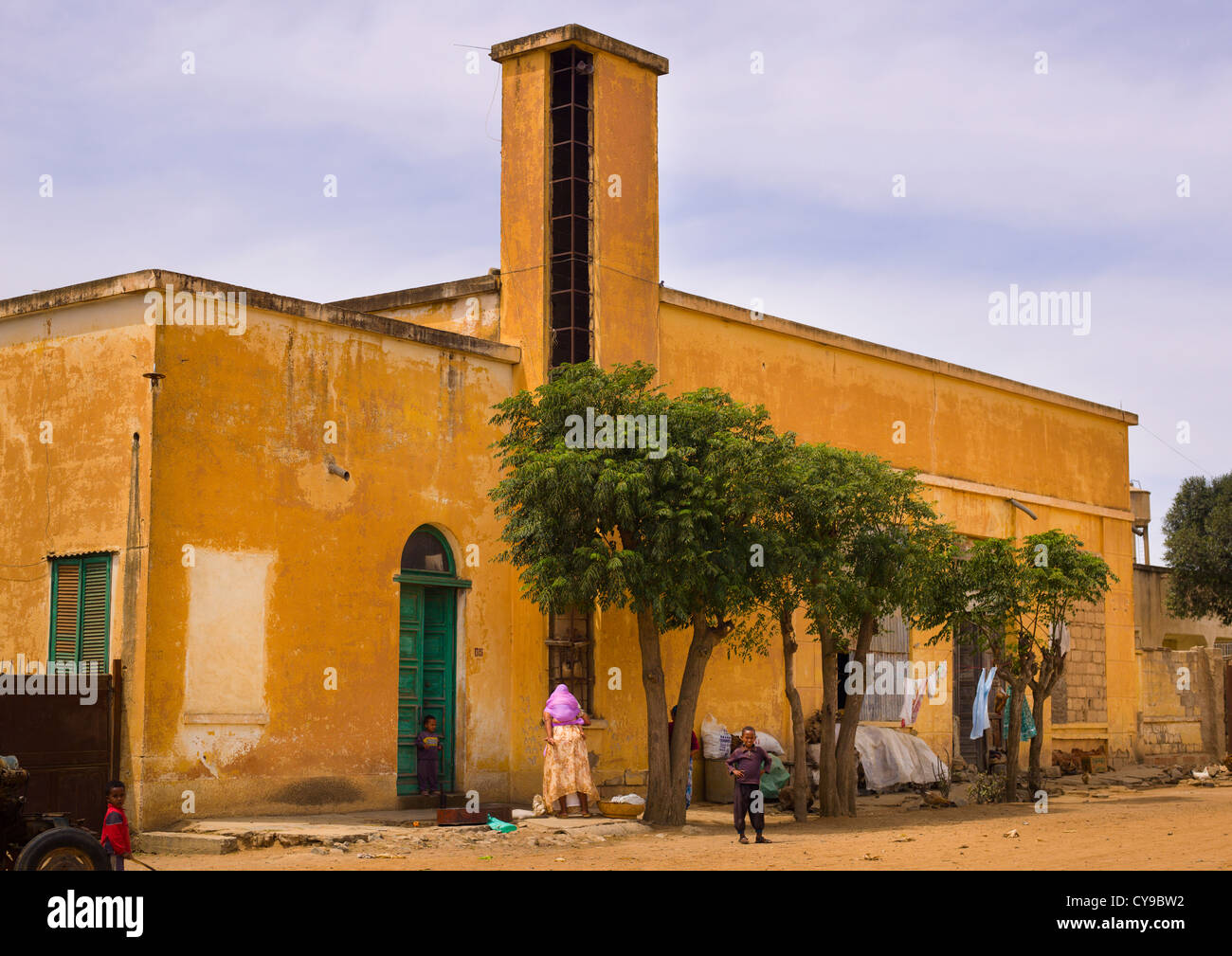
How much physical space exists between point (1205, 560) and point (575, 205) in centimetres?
2667

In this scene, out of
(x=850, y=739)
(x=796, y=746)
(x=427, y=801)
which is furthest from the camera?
(x=850, y=739)

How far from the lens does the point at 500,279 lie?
20703 millimetres

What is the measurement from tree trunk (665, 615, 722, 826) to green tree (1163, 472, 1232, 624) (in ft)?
86.5

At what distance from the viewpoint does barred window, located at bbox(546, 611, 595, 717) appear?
19.6 metres

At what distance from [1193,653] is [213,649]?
23.8 metres

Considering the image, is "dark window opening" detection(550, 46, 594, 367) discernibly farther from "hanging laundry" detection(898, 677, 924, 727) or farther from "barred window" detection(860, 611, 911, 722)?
"hanging laundry" detection(898, 677, 924, 727)

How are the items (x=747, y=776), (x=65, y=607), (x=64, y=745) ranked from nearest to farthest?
(x=64, y=745)
(x=747, y=776)
(x=65, y=607)

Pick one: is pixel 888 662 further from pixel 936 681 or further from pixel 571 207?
pixel 571 207

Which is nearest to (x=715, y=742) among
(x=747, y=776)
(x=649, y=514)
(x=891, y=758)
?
(x=891, y=758)

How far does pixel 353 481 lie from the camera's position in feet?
58.4

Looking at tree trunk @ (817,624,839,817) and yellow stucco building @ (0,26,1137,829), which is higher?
yellow stucco building @ (0,26,1137,829)

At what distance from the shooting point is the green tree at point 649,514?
654 inches

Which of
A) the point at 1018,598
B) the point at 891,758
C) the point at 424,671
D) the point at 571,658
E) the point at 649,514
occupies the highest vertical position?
the point at 649,514

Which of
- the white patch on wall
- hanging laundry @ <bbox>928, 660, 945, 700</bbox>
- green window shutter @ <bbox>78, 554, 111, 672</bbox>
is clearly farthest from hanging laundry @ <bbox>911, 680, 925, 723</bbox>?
green window shutter @ <bbox>78, 554, 111, 672</bbox>
